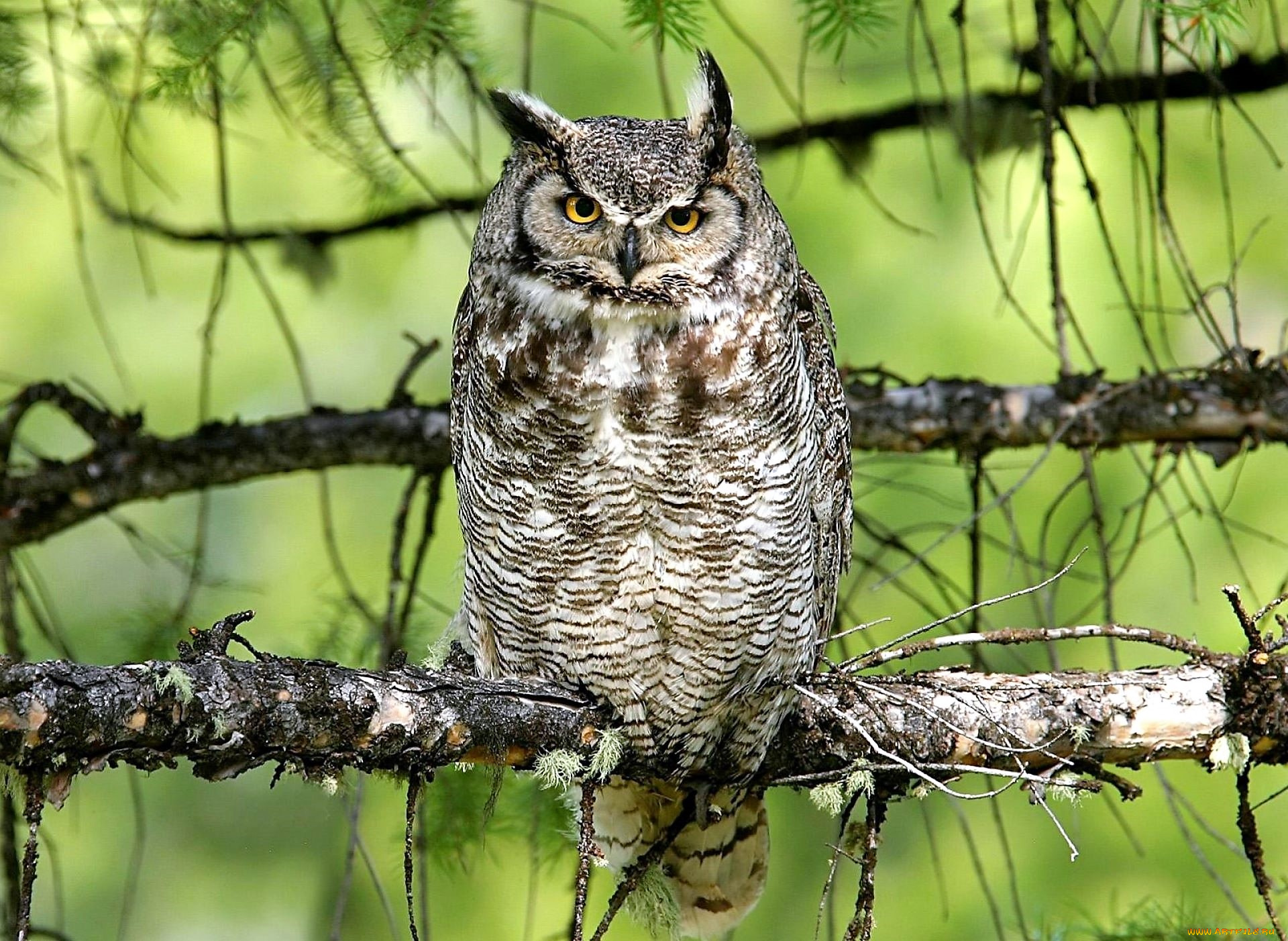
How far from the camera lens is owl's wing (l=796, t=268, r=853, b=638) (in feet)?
6.77

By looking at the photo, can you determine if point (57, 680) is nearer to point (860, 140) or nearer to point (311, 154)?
point (860, 140)

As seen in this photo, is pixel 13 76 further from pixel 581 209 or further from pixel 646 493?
pixel 646 493

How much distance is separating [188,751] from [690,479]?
2.58ft

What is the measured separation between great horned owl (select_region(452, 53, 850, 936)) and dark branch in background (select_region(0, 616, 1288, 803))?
0.13 metres

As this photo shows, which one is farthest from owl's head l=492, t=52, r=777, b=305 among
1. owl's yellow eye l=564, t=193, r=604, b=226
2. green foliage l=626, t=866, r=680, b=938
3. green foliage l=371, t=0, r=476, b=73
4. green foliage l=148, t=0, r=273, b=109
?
green foliage l=626, t=866, r=680, b=938

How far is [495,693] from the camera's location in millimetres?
1779

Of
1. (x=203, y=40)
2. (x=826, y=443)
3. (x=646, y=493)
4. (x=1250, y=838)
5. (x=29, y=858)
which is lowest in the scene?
(x=29, y=858)

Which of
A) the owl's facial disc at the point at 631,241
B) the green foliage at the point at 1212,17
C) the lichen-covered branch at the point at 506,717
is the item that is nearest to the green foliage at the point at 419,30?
the owl's facial disc at the point at 631,241

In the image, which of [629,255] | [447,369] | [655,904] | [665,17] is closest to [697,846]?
[655,904]

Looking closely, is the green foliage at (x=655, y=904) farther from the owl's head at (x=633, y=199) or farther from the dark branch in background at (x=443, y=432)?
the owl's head at (x=633, y=199)

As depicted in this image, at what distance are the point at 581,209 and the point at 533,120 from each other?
167 millimetres

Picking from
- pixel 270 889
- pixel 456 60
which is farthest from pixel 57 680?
pixel 270 889

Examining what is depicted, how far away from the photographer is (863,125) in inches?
113

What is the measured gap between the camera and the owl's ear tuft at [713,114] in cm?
197
